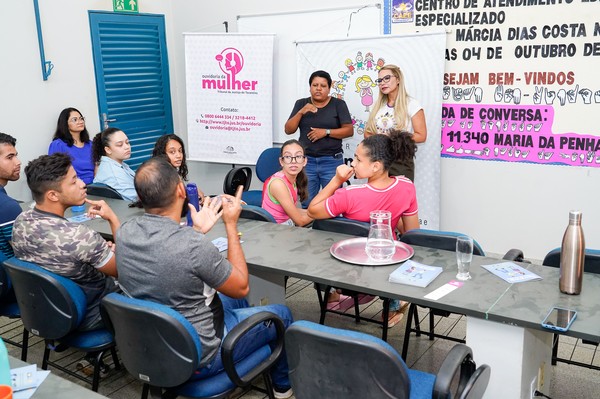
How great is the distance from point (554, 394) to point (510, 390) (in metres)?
0.82

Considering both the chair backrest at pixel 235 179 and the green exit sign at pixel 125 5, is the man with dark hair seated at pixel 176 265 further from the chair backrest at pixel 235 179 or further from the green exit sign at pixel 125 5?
the green exit sign at pixel 125 5

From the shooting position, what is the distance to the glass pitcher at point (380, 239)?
101 inches

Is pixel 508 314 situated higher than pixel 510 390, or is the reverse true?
pixel 508 314

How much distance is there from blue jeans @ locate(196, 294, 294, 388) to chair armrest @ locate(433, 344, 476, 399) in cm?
77

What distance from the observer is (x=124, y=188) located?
164 inches

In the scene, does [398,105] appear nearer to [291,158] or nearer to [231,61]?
[291,158]

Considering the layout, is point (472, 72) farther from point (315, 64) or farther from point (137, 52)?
point (137, 52)

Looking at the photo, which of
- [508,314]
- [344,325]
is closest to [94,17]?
[344,325]

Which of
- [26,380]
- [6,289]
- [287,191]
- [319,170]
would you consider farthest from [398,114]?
[26,380]

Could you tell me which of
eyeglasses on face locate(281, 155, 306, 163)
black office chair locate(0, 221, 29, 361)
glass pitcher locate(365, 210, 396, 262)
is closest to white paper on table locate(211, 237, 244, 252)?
glass pitcher locate(365, 210, 396, 262)

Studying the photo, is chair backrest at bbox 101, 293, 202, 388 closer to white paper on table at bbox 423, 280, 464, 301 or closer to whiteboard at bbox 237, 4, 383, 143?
white paper on table at bbox 423, 280, 464, 301

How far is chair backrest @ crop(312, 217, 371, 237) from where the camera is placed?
2.92 metres

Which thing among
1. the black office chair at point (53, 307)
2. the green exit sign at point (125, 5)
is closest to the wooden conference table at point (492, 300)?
the black office chair at point (53, 307)

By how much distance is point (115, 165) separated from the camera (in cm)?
422
